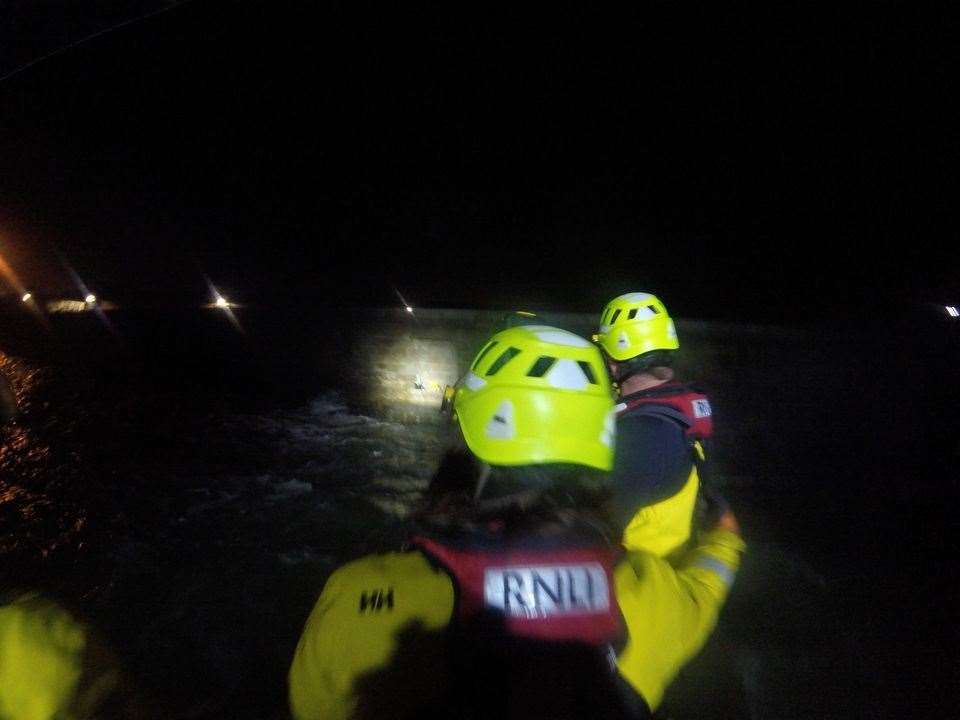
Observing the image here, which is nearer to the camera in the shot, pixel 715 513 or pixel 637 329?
pixel 715 513

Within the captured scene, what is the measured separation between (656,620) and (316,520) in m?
4.82

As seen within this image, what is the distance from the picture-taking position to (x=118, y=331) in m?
12.2

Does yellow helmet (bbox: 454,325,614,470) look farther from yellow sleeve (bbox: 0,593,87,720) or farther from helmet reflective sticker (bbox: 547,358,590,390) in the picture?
yellow sleeve (bbox: 0,593,87,720)

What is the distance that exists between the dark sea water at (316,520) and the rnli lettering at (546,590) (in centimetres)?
324

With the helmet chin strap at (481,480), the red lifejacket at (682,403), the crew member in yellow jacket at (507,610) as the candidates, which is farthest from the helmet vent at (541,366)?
the red lifejacket at (682,403)

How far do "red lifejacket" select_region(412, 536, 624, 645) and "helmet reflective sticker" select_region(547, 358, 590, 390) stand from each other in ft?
2.12

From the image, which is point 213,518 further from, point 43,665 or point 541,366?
point 541,366

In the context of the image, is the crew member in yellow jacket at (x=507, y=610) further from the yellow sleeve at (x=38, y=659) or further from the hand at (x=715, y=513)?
the hand at (x=715, y=513)

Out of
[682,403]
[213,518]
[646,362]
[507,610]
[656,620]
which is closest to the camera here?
[507,610]

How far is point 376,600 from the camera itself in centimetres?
122

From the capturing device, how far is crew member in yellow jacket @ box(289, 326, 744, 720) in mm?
1108

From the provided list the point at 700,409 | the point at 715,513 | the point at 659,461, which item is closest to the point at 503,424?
the point at 659,461

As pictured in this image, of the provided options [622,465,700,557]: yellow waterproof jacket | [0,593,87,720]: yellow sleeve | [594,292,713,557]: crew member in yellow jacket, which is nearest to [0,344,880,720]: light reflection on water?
[622,465,700,557]: yellow waterproof jacket

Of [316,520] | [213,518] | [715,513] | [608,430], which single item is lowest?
[316,520]
